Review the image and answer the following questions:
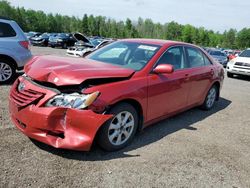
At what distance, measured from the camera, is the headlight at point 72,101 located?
3480 mm

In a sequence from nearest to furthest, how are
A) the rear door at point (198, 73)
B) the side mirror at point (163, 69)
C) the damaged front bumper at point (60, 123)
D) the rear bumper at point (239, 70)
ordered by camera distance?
the damaged front bumper at point (60, 123) < the side mirror at point (163, 69) < the rear door at point (198, 73) < the rear bumper at point (239, 70)

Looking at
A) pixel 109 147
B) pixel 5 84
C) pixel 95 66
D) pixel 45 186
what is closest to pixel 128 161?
pixel 109 147

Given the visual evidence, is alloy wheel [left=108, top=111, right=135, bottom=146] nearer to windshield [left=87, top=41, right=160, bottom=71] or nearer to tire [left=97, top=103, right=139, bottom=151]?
tire [left=97, top=103, right=139, bottom=151]

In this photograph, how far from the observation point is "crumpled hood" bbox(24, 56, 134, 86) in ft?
11.7

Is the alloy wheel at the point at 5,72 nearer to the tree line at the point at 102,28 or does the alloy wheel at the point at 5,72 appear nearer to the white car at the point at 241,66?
the white car at the point at 241,66

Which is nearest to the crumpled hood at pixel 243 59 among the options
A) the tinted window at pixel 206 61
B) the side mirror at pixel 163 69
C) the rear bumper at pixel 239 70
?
the rear bumper at pixel 239 70

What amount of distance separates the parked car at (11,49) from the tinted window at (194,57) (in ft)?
14.9

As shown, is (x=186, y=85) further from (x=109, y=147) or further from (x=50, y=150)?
(x=50, y=150)

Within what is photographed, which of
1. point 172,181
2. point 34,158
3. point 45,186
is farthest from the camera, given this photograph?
point 34,158

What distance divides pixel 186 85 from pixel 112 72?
191cm

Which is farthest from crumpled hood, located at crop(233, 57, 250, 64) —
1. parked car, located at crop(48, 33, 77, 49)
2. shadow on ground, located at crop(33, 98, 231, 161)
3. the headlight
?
parked car, located at crop(48, 33, 77, 49)

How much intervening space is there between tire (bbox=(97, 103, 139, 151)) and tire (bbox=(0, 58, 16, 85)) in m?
4.87

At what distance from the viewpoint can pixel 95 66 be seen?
4102 mm

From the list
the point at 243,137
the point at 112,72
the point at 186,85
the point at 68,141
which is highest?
the point at 112,72
